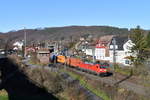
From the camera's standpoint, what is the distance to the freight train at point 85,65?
114 ft

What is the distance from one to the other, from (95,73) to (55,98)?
1400 cm

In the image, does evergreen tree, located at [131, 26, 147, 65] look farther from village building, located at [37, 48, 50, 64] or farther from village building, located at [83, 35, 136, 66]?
village building, located at [37, 48, 50, 64]

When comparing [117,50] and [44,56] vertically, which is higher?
[117,50]

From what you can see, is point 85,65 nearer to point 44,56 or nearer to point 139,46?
point 139,46

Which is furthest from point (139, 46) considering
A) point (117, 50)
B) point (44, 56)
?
point (44, 56)

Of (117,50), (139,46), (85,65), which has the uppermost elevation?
(139,46)

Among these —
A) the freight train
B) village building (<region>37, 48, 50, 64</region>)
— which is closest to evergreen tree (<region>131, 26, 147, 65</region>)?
the freight train

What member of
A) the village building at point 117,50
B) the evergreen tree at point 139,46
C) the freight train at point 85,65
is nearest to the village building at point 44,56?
the freight train at point 85,65

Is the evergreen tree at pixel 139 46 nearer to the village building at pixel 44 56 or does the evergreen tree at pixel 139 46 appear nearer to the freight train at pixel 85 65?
the freight train at pixel 85 65

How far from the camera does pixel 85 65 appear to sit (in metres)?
39.2

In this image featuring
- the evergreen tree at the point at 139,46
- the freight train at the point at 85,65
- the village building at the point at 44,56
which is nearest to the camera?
the freight train at the point at 85,65

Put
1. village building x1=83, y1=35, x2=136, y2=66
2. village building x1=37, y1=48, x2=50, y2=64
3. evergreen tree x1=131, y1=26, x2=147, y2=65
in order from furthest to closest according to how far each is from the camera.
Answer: village building x1=37, y1=48, x2=50, y2=64 < village building x1=83, y1=35, x2=136, y2=66 < evergreen tree x1=131, y1=26, x2=147, y2=65

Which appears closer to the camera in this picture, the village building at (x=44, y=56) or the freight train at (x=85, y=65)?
the freight train at (x=85, y=65)

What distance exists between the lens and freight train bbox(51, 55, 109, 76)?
114 ft
